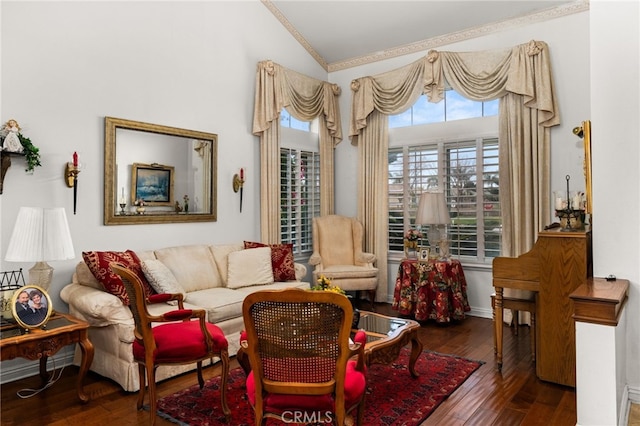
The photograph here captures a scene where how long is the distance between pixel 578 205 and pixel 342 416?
2.53 metres

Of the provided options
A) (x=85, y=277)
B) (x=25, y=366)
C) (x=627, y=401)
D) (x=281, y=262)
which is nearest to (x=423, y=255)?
(x=281, y=262)

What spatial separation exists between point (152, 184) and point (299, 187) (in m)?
2.19

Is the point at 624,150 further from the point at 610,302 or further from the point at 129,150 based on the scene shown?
the point at 129,150

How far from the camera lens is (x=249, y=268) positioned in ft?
15.3

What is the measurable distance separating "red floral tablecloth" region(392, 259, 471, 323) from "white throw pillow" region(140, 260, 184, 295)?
2.64 meters

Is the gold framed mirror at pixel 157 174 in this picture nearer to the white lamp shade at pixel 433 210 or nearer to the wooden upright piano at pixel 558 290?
the white lamp shade at pixel 433 210

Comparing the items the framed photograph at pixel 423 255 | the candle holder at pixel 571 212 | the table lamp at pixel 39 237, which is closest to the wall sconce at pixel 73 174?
the table lamp at pixel 39 237

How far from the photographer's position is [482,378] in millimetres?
3383

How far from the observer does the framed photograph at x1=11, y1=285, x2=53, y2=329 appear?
9.10 feet

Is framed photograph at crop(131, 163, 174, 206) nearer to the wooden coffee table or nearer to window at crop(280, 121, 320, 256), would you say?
window at crop(280, 121, 320, 256)

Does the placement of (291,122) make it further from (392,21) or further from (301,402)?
(301,402)

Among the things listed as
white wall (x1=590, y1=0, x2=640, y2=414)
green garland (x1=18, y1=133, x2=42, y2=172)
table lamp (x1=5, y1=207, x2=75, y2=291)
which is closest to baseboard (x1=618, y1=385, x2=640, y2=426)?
white wall (x1=590, y1=0, x2=640, y2=414)

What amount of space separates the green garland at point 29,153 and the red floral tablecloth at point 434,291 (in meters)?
3.86

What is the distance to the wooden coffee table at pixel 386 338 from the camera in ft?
9.50
